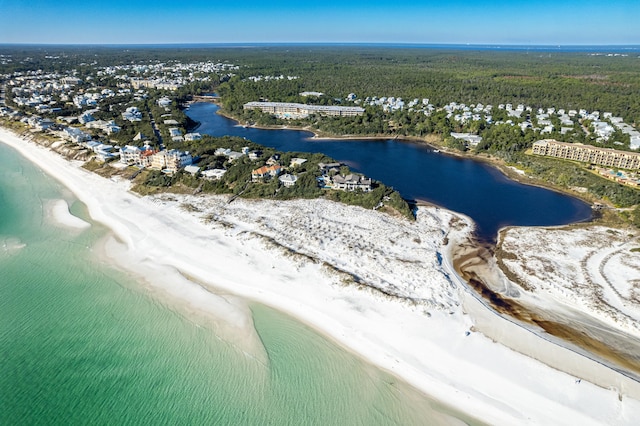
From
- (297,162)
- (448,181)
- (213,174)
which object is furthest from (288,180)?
(448,181)

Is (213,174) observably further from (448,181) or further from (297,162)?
(448,181)

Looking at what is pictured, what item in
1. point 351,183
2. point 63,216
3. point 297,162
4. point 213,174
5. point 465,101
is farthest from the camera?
point 465,101

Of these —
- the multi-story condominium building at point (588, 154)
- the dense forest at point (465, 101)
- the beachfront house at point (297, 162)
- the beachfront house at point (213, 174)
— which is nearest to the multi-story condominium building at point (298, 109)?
the dense forest at point (465, 101)

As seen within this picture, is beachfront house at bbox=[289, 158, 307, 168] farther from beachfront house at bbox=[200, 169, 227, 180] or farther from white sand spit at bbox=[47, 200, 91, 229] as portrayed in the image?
white sand spit at bbox=[47, 200, 91, 229]

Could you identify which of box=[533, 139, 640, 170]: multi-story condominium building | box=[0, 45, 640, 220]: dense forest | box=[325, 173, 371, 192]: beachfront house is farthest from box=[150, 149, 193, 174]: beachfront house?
box=[533, 139, 640, 170]: multi-story condominium building

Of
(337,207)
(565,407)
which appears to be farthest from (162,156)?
(565,407)

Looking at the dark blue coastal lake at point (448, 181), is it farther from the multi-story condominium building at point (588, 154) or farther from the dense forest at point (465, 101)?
the multi-story condominium building at point (588, 154)
